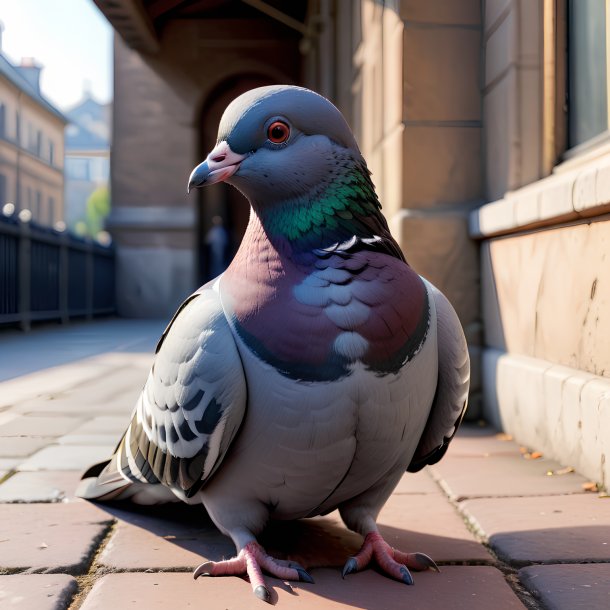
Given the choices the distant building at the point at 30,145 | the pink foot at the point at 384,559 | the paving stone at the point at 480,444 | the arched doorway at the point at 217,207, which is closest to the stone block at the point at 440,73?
the paving stone at the point at 480,444

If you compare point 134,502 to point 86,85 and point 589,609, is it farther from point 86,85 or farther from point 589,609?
point 86,85

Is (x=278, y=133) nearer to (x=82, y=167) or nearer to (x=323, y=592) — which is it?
(x=323, y=592)

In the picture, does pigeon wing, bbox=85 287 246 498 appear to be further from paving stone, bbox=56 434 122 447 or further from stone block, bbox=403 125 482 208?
stone block, bbox=403 125 482 208

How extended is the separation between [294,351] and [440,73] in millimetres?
2576

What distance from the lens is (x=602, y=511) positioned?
2016 millimetres

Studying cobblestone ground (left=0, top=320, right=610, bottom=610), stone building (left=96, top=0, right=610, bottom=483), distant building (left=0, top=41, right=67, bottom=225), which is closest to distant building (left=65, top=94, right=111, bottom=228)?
distant building (left=0, top=41, right=67, bottom=225)

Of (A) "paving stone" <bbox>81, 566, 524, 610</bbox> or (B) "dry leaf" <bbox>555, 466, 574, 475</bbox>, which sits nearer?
(A) "paving stone" <bbox>81, 566, 524, 610</bbox>

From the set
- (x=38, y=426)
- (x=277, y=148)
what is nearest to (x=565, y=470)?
(x=277, y=148)

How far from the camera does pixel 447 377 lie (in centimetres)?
162

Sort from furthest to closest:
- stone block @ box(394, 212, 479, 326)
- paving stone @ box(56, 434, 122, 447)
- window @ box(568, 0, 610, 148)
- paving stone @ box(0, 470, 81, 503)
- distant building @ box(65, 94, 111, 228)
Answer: distant building @ box(65, 94, 111, 228)
stone block @ box(394, 212, 479, 326)
paving stone @ box(56, 434, 122, 447)
window @ box(568, 0, 610, 148)
paving stone @ box(0, 470, 81, 503)

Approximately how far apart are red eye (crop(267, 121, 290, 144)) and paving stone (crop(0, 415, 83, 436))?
2.11 m

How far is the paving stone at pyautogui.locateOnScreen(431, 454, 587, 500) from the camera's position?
222cm

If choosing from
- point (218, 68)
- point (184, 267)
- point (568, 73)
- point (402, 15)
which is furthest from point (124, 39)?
point (568, 73)

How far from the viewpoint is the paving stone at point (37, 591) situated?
4.57ft
